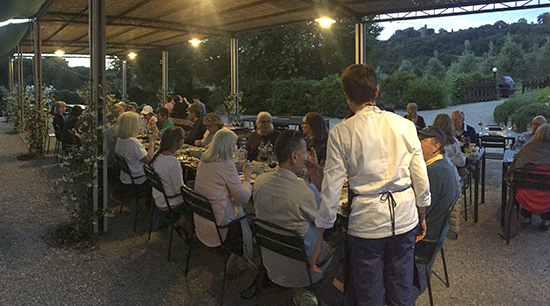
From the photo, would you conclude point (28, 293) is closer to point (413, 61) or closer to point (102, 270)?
point (102, 270)

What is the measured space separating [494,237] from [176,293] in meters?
3.35

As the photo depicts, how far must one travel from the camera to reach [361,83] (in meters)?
1.97

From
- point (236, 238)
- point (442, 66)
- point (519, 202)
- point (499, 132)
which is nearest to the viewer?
point (236, 238)

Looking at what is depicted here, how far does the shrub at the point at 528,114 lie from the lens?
1293 cm

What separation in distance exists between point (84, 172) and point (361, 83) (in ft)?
11.0

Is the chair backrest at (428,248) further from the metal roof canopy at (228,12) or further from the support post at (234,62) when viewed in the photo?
the support post at (234,62)

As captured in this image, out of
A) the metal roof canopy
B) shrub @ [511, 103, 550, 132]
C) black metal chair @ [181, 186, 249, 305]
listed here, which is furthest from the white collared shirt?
shrub @ [511, 103, 550, 132]

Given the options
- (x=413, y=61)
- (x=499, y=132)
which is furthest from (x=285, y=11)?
(x=413, y=61)

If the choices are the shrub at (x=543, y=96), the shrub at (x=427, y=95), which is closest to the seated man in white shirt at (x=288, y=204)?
the shrub at (x=543, y=96)

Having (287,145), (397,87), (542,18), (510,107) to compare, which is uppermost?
(542,18)

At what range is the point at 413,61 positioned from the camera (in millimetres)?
38625

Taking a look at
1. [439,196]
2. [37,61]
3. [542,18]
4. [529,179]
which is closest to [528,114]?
[529,179]

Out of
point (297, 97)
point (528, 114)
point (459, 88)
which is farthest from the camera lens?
point (459, 88)

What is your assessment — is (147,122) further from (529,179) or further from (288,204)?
(529,179)
